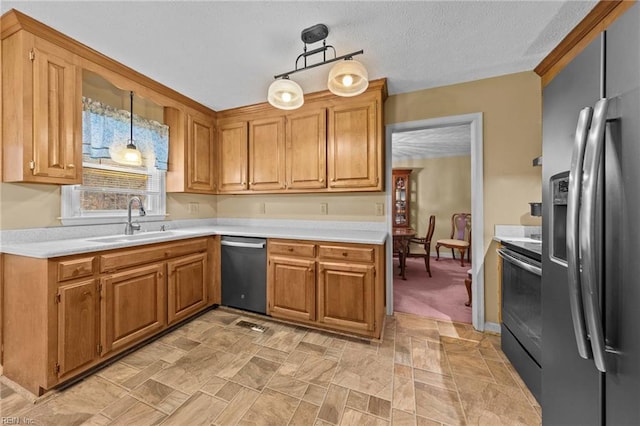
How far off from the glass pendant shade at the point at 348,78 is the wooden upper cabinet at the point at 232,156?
5.80 ft

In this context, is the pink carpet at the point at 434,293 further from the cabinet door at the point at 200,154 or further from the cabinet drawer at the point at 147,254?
the cabinet door at the point at 200,154

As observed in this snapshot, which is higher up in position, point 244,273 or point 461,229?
point 461,229

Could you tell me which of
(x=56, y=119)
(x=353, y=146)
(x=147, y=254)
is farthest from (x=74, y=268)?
(x=353, y=146)

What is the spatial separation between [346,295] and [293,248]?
2.19ft

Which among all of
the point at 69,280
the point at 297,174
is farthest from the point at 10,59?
the point at 297,174

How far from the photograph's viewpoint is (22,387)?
1651 millimetres

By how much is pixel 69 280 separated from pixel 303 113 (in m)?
2.45

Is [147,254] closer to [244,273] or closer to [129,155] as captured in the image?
[244,273]

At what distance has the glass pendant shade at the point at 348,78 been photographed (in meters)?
1.57

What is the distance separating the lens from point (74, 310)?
5.49 ft

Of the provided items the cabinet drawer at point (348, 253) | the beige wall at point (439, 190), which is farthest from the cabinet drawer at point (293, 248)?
the beige wall at point (439, 190)

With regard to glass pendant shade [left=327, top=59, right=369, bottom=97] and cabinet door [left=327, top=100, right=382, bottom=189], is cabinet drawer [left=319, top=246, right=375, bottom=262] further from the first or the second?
glass pendant shade [left=327, top=59, right=369, bottom=97]

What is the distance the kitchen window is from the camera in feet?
7.13

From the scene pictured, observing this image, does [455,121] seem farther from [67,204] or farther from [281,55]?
[67,204]
